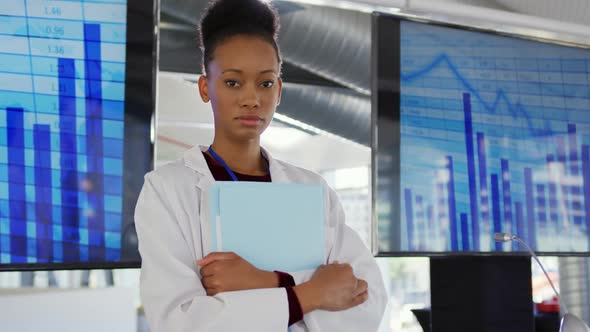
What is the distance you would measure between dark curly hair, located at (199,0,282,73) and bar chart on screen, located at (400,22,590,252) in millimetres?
834

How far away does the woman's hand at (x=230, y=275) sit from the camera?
1039 mm

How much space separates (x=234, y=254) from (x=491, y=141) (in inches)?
52.0

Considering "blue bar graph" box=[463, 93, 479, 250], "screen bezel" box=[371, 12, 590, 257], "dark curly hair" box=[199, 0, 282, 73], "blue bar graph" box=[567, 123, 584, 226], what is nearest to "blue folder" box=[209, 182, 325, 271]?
"dark curly hair" box=[199, 0, 282, 73]

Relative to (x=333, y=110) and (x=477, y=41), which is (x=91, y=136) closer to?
(x=477, y=41)

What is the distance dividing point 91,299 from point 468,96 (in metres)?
1.36

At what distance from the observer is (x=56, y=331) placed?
159 cm

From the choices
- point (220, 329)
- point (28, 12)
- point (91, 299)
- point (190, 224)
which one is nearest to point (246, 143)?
point (190, 224)

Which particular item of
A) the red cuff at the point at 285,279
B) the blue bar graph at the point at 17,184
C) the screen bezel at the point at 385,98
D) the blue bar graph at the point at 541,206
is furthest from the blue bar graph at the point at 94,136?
the blue bar graph at the point at 541,206

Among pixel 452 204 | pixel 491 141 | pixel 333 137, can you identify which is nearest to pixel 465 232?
pixel 452 204

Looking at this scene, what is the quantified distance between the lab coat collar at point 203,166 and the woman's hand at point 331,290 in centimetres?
23

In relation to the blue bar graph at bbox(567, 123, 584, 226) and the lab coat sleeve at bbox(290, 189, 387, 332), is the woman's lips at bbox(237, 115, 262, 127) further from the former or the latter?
the blue bar graph at bbox(567, 123, 584, 226)

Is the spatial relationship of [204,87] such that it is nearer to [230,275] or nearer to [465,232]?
[230,275]

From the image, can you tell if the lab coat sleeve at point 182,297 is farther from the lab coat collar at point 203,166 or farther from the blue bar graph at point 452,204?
the blue bar graph at point 452,204

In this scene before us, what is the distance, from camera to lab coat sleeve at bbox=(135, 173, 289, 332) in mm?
1001
